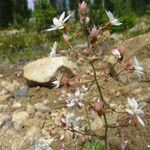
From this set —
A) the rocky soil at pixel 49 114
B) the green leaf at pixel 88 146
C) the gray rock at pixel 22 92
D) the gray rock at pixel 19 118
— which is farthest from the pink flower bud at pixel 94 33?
the gray rock at pixel 22 92

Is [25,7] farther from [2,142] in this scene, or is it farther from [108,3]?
[2,142]

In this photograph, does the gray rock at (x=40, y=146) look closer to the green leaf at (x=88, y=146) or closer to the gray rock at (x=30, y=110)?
the gray rock at (x=30, y=110)

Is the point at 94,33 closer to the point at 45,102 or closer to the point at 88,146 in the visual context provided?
the point at 88,146

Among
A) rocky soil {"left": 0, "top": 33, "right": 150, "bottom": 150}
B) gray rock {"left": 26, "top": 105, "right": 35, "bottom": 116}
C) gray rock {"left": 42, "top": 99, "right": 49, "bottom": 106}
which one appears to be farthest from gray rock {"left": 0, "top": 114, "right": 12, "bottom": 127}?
gray rock {"left": 42, "top": 99, "right": 49, "bottom": 106}

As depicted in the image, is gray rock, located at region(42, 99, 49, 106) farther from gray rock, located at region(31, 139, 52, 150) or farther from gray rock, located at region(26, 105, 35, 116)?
gray rock, located at region(31, 139, 52, 150)

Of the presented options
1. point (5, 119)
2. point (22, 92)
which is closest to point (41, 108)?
point (5, 119)

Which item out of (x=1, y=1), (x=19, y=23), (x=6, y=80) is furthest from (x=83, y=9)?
(x=1, y=1)
